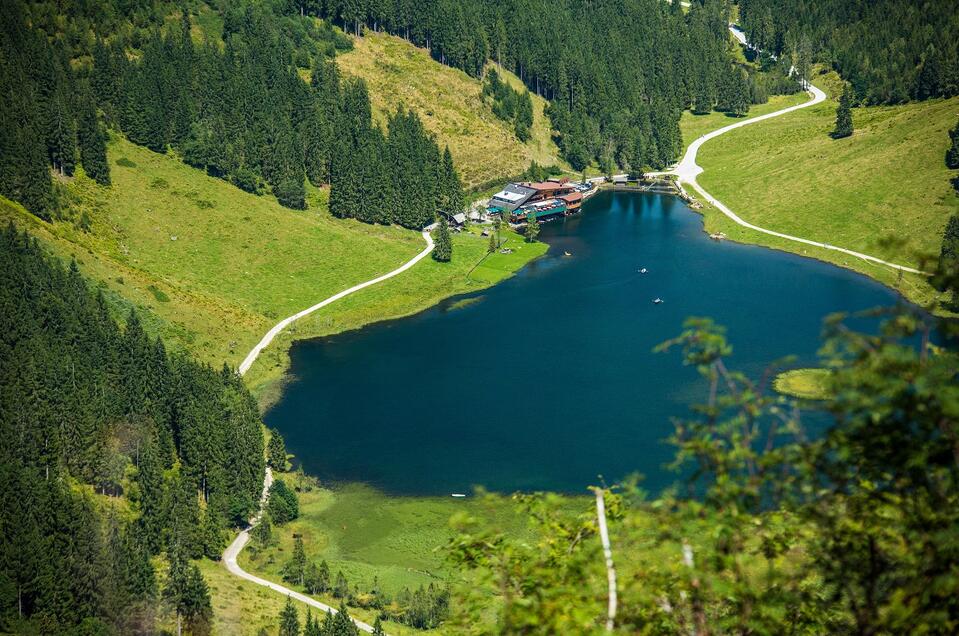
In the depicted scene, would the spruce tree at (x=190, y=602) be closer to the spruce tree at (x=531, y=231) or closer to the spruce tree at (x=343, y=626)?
the spruce tree at (x=343, y=626)

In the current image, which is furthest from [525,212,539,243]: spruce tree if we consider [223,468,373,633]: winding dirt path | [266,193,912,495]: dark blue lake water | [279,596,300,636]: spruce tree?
[279,596,300,636]: spruce tree

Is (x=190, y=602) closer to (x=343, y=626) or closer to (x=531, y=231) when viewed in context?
(x=343, y=626)

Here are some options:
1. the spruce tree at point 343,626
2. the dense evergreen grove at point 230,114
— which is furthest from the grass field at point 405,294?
the spruce tree at point 343,626

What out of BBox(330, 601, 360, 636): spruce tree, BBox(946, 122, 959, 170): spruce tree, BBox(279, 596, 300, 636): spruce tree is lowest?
BBox(279, 596, 300, 636): spruce tree

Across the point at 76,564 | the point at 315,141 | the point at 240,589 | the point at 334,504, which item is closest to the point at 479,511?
the point at 334,504

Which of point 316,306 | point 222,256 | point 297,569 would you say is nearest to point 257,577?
point 297,569

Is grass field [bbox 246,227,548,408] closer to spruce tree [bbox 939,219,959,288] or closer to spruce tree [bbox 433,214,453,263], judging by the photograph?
spruce tree [bbox 433,214,453,263]
